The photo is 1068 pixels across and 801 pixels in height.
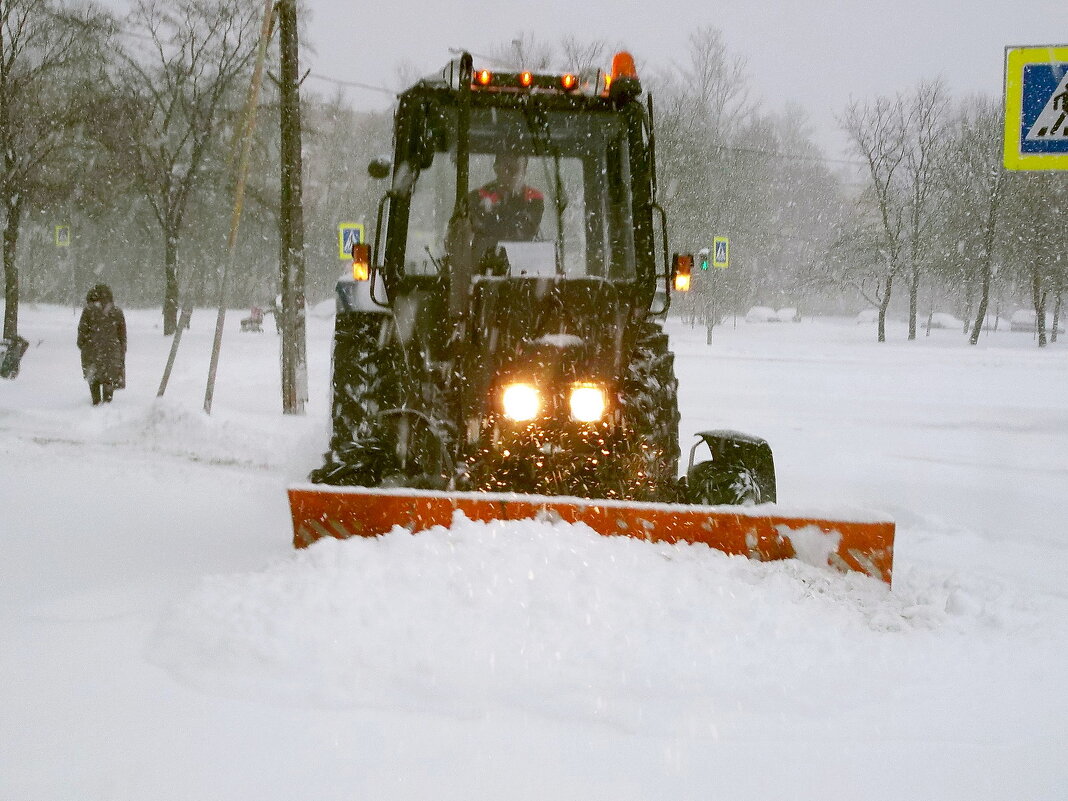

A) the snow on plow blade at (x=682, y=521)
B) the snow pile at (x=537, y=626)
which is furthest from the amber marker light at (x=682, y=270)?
the snow pile at (x=537, y=626)

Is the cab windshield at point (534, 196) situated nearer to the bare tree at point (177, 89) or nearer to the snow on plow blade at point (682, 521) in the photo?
the snow on plow blade at point (682, 521)

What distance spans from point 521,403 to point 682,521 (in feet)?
3.11

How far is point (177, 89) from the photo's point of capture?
2392 cm

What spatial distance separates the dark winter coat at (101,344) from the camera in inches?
472

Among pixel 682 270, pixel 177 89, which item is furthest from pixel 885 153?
pixel 682 270

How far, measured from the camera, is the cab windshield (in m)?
4.54

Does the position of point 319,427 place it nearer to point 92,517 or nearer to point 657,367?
point 92,517

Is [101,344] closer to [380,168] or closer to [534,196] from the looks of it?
[380,168]

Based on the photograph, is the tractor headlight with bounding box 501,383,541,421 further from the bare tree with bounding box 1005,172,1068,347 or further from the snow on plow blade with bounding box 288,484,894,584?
the bare tree with bounding box 1005,172,1068,347

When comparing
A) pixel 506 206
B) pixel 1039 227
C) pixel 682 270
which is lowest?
pixel 682 270

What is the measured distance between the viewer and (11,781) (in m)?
2.51

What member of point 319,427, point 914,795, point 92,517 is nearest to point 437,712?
point 914,795

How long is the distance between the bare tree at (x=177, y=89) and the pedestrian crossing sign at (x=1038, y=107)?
19.7 metres

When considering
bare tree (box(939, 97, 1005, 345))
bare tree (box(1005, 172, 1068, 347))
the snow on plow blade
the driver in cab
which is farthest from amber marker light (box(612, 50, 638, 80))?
bare tree (box(939, 97, 1005, 345))
